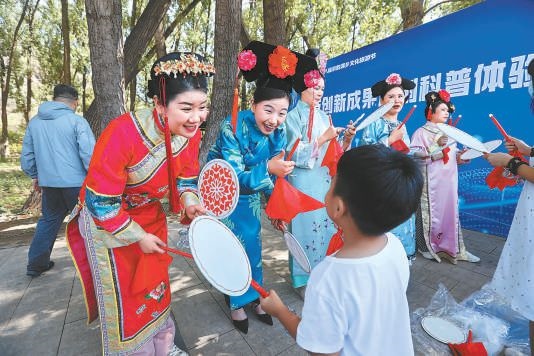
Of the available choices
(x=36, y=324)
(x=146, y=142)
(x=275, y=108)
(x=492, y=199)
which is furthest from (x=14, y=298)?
(x=492, y=199)

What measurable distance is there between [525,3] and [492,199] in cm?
255

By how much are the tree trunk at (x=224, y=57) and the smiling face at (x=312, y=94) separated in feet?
8.38

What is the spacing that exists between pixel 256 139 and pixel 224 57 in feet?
10.3

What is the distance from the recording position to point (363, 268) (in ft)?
3.16

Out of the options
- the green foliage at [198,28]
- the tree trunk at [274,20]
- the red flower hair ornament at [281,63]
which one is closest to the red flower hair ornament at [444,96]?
the red flower hair ornament at [281,63]

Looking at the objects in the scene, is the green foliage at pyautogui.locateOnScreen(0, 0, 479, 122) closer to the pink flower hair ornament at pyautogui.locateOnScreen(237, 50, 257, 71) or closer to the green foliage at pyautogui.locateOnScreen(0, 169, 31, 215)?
the green foliage at pyautogui.locateOnScreen(0, 169, 31, 215)

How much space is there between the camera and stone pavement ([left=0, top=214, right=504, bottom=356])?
2.08 m

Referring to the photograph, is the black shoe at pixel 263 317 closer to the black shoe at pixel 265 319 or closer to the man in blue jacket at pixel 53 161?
the black shoe at pixel 265 319

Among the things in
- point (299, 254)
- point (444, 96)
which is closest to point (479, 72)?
point (444, 96)

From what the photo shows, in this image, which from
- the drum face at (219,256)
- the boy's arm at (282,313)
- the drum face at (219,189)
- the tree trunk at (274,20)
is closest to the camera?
the boy's arm at (282,313)

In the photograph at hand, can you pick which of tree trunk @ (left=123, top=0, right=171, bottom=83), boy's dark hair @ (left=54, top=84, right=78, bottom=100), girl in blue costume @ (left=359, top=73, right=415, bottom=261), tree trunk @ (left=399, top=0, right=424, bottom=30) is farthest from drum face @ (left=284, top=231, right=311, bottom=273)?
tree trunk @ (left=399, top=0, right=424, bottom=30)

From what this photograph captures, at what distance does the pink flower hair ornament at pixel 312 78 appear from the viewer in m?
2.23

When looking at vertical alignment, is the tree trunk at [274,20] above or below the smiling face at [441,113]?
above

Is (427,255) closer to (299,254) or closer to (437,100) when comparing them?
(437,100)
